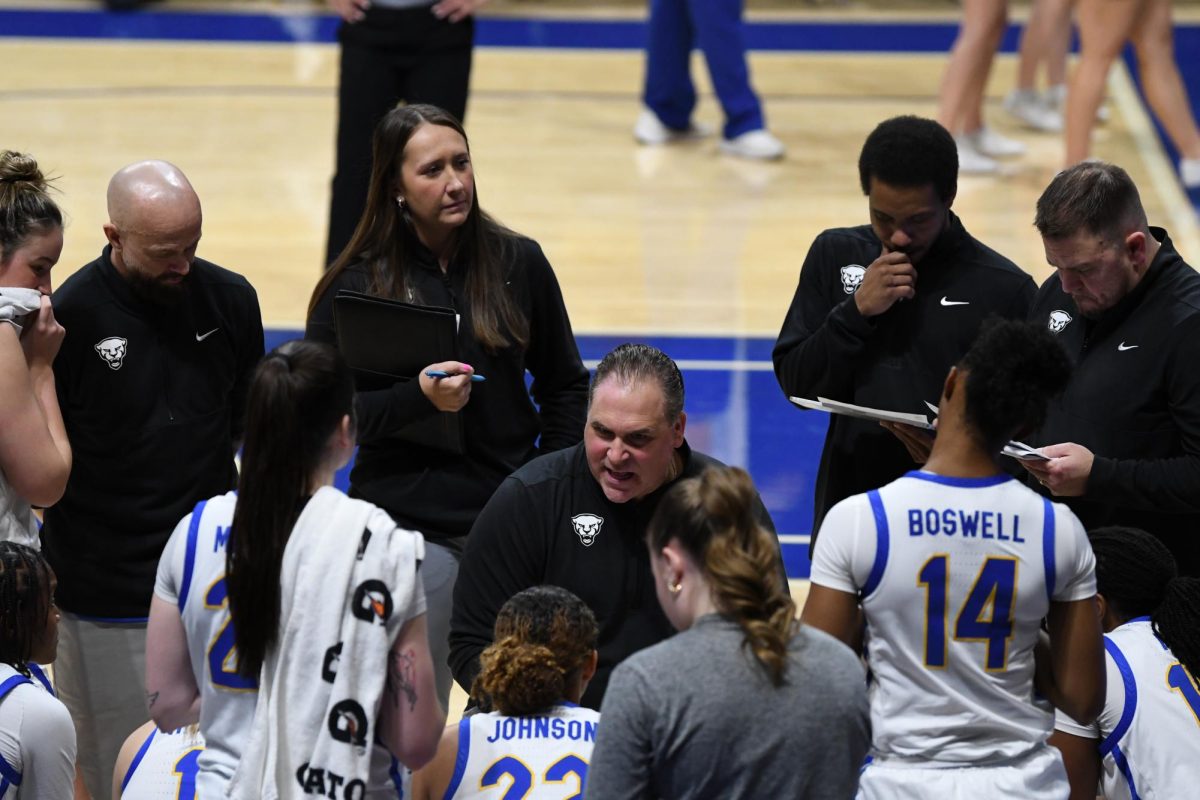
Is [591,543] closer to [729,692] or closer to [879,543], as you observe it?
[879,543]

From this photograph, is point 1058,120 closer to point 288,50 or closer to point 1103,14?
point 1103,14

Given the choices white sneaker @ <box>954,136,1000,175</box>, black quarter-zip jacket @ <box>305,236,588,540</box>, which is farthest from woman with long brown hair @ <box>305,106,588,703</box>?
white sneaker @ <box>954,136,1000,175</box>

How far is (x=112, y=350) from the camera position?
12.0ft

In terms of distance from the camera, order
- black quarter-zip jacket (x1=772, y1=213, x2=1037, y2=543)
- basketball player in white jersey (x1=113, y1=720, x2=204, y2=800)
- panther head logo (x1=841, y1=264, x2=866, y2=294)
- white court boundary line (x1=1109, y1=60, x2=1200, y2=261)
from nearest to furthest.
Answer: basketball player in white jersey (x1=113, y1=720, x2=204, y2=800), black quarter-zip jacket (x1=772, y1=213, x2=1037, y2=543), panther head logo (x1=841, y1=264, x2=866, y2=294), white court boundary line (x1=1109, y1=60, x2=1200, y2=261)

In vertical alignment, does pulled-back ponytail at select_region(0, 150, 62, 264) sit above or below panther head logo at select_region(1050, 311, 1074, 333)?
above

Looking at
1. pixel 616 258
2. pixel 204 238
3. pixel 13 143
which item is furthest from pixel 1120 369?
pixel 13 143

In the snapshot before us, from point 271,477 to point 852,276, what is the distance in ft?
5.96

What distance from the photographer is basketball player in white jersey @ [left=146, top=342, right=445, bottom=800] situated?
252 cm

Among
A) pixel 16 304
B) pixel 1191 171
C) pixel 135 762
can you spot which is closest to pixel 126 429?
pixel 16 304

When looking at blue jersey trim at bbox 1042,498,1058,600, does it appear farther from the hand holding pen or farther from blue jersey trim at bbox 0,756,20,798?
blue jersey trim at bbox 0,756,20,798

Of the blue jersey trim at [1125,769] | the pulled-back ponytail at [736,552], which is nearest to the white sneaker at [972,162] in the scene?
the blue jersey trim at [1125,769]

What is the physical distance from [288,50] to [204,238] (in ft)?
13.8

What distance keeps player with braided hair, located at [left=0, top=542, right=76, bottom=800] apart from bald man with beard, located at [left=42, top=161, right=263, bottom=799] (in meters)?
0.62

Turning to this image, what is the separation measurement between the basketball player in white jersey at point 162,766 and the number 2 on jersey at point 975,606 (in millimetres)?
1307
